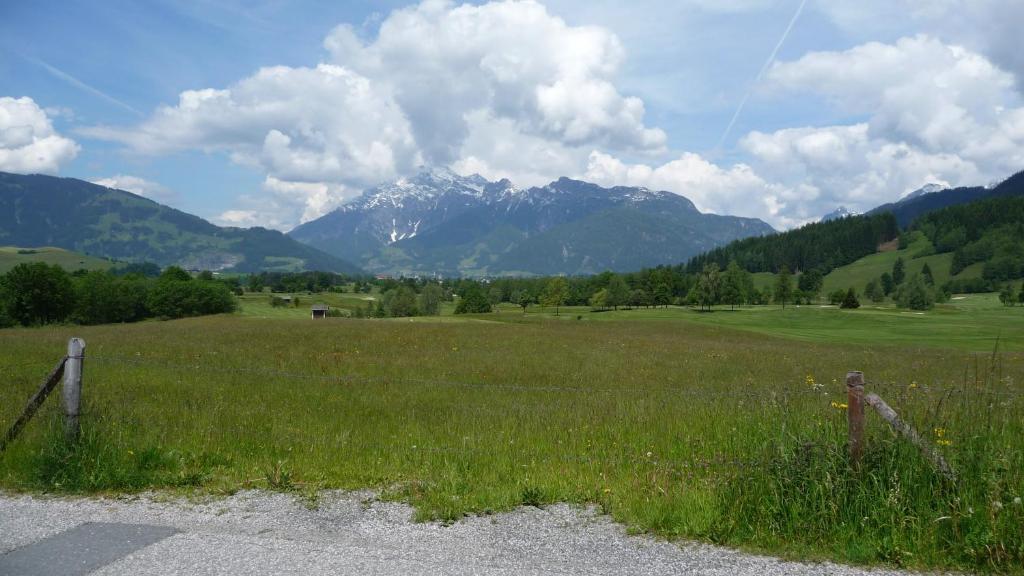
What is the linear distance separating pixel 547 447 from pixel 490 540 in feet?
11.6

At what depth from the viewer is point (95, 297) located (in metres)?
95.0

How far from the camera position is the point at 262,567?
20.7 ft

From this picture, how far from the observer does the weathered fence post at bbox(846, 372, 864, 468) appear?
24.4 ft

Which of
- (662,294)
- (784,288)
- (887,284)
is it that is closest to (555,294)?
(662,294)

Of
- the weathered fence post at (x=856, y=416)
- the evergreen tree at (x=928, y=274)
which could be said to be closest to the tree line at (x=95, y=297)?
the weathered fence post at (x=856, y=416)

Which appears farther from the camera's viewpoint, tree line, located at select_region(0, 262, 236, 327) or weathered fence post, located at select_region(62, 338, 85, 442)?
tree line, located at select_region(0, 262, 236, 327)

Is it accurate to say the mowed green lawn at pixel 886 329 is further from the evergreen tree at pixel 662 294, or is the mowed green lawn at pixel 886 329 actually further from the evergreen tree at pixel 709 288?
the evergreen tree at pixel 662 294

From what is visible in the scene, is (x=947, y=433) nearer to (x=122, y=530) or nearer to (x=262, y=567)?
(x=262, y=567)

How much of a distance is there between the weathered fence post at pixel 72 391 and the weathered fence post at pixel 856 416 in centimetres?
1079

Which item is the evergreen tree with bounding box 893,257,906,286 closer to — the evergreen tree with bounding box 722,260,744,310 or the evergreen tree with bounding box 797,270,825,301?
the evergreen tree with bounding box 797,270,825,301

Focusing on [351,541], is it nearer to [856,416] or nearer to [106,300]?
[856,416]

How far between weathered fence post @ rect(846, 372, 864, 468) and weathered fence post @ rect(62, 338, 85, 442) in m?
10.8

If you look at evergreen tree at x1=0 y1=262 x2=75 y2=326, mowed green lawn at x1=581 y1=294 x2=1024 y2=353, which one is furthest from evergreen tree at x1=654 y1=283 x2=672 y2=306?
evergreen tree at x1=0 y1=262 x2=75 y2=326

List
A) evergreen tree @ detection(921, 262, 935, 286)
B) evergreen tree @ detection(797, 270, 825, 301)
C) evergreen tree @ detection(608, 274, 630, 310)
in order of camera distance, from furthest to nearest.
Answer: evergreen tree @ detection(797, 270, 825, 301) < evergreen tree @ detection(921, 262, 935, 286) < evergreen tree @ detection(608, 274, 630, 310)
